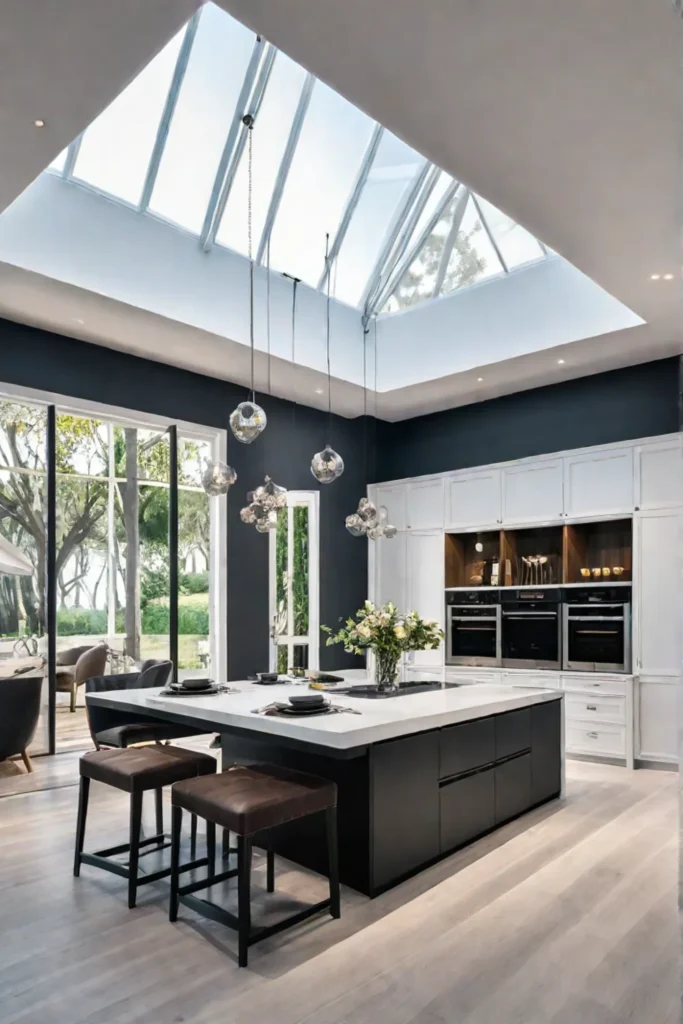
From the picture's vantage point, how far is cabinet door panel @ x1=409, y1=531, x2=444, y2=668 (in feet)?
22.9

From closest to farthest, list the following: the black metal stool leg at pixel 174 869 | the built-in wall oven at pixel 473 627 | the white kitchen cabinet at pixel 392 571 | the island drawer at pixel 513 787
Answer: the black metal stool leg at pixel 174 869 → the island drawer at pixel 513 787 → the built-in wall oven at pixel 473 627 → the white kitchen cabinet at pixel 392 571

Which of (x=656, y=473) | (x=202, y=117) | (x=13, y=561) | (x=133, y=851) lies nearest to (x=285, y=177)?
(x=202, y=117)

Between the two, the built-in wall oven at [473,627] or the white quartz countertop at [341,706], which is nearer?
the white quartz countertop at [341,706]

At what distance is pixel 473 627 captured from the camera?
6633 mm

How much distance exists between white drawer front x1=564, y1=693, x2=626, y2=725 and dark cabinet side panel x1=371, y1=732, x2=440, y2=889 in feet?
8.13

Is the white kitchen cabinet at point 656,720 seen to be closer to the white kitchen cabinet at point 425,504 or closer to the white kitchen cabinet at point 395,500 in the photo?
the white kitchen cabinet at point 425,504

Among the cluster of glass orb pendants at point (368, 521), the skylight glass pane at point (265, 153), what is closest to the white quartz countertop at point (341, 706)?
the cluster of glass orb pendants at point (368, 521)

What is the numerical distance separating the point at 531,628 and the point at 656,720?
1.18m


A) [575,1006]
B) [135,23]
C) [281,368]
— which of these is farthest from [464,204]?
[575,1006]

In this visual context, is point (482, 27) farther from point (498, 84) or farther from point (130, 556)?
point (130, 556)

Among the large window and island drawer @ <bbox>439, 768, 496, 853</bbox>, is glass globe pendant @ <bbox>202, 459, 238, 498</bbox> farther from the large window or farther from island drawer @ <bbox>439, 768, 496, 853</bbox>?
the large window

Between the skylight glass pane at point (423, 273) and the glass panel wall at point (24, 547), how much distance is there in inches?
130

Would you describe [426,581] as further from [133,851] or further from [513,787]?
[133,851]

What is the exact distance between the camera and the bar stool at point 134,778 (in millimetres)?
2963
